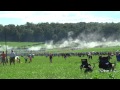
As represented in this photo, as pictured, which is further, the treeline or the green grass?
the treeline

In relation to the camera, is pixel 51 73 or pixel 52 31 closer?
pixel 51 73

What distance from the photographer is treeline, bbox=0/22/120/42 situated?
13612 centimetres

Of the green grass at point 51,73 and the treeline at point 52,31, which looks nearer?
the green grass at point 51,73

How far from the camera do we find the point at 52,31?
157375 millimetres

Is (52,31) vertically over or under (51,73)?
over

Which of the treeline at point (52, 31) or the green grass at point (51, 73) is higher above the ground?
the treeline at point (52, 31)

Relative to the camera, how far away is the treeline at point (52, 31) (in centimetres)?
13612

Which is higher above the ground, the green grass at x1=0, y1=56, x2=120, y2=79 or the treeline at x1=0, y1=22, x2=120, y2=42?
the treeline at x1=0, y1=22, x2=120, y2=42
